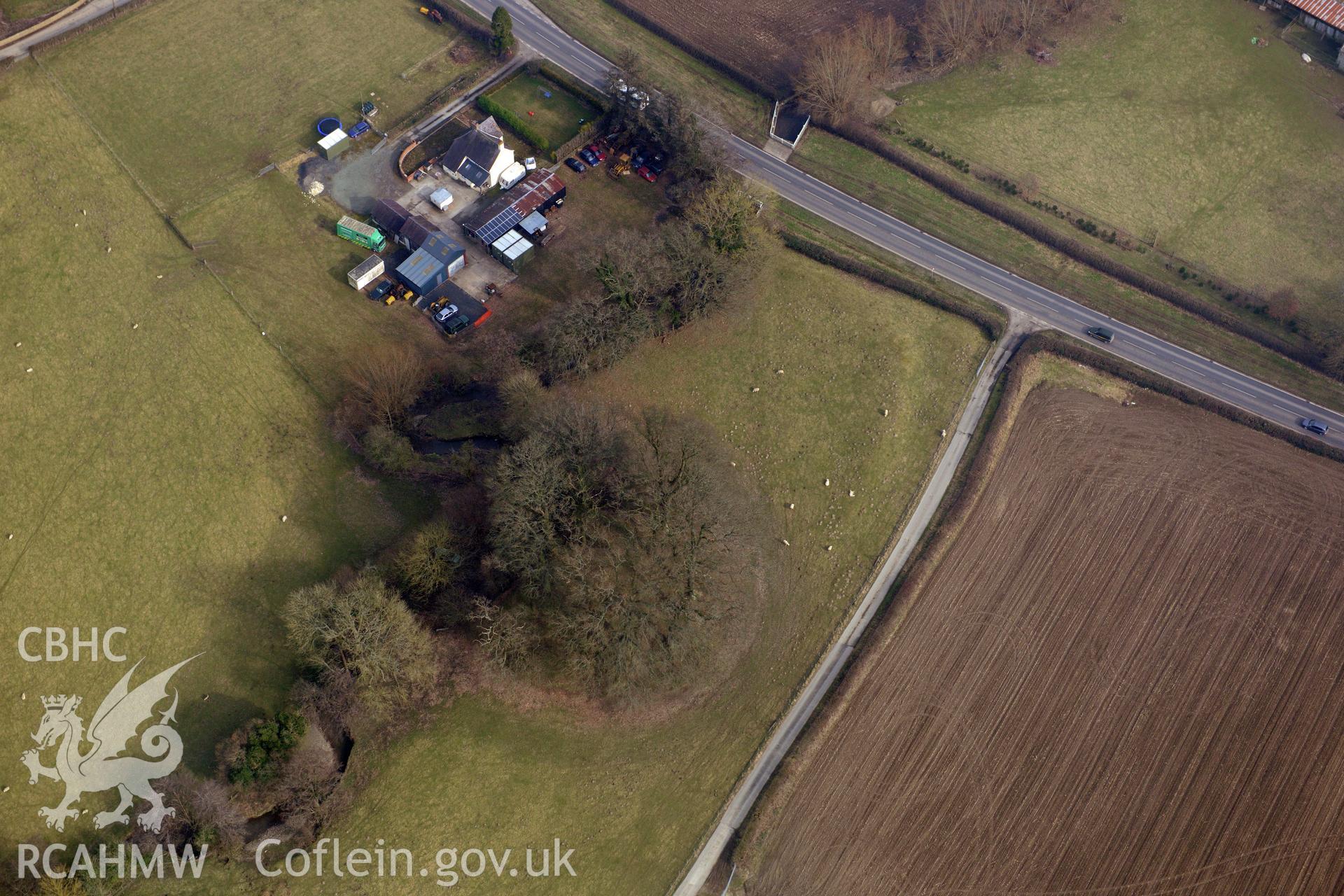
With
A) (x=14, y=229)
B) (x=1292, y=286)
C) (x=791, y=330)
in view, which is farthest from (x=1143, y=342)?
(x=14, y=229)

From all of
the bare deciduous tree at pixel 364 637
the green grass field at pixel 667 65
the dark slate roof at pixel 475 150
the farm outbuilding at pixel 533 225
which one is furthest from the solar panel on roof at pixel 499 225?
the bare deciduous tree at pixel 364 637

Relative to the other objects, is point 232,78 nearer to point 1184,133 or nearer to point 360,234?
point 360,234

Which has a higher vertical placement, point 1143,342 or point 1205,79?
point 1205,79

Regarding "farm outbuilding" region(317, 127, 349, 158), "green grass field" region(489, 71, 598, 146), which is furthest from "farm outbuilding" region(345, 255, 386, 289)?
"green grass field" region(489, 71, 598, 146)

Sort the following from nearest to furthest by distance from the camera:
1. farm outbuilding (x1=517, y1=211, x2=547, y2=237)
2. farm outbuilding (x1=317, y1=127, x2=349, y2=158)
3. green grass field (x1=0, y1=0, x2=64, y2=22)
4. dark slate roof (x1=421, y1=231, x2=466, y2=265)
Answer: dark slate roof (x1=421, y1=231, x2=466, y2=265) → farm outbuilding (x1=517, y1=211, x2=547, y2=237) → farm outbuilding (x1=317, y1=127, x2=349, y2=158) → green grass field (x1=0, y1=0, x2=64, y2=22)

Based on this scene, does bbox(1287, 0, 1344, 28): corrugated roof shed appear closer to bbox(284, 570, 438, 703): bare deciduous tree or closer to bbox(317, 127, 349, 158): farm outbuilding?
bbox(317, 127, 349, 158): farm outbuilding

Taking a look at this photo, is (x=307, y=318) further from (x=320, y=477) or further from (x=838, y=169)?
(x=838, y=169)
